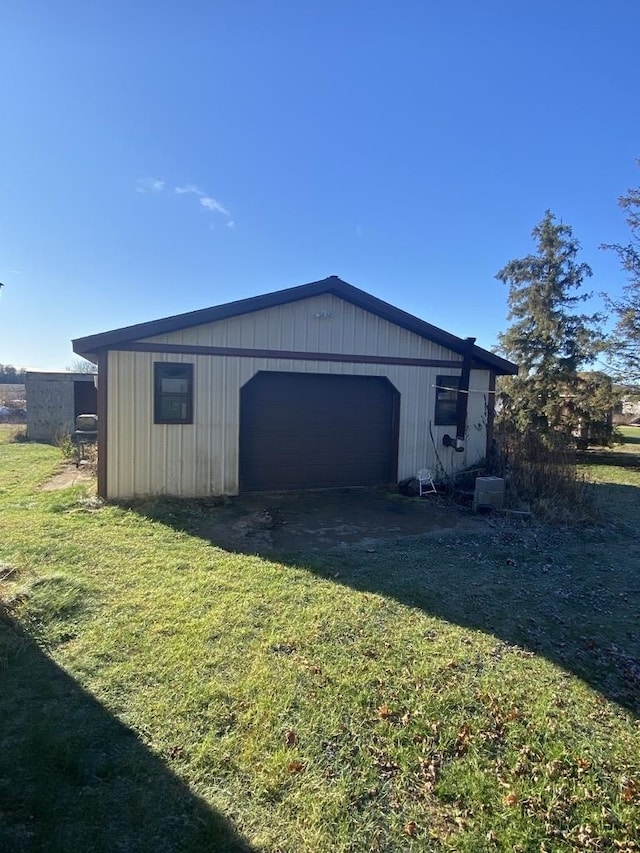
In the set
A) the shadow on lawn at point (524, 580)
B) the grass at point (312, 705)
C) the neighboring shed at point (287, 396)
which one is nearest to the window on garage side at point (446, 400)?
the neighboring shed at point (287, 396)

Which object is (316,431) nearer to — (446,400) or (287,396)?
(287,396)

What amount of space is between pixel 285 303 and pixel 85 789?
755 cm

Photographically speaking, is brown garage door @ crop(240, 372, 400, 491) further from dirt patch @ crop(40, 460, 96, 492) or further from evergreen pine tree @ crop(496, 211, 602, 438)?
evergreen pine tree @ crop(496, 211, 602, 438)

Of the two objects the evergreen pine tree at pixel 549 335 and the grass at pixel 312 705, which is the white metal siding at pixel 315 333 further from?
the evergreen pine tree at pixel 549 335

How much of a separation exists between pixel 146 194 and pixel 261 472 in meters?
8.29

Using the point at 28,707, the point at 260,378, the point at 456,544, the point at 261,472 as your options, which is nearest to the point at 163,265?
the point at 260,378

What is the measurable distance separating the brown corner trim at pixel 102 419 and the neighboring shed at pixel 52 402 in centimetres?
1096

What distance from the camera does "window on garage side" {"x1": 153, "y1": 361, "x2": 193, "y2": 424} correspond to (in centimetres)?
795

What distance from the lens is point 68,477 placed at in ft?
33.2

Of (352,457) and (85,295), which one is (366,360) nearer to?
(352,457)

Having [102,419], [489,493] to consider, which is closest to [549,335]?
[489,493]

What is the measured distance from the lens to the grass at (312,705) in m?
2.06

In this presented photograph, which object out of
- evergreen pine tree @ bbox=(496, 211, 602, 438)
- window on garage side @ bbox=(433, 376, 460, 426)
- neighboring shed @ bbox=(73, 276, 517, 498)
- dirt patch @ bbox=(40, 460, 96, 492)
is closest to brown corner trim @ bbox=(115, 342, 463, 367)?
neighboring shed @ bbox=(73, 276, 517, 498)

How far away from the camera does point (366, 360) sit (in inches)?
367
